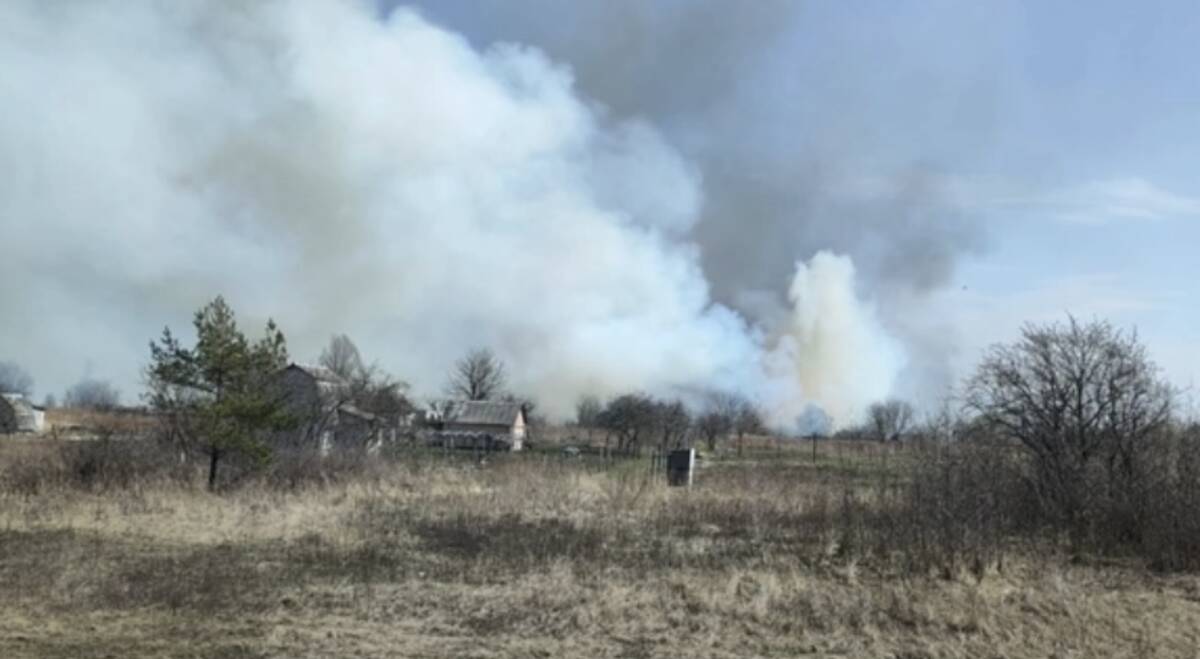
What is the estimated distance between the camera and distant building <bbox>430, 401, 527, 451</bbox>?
77625mm

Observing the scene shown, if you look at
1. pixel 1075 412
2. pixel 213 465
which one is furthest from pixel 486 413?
pixel 1075 412

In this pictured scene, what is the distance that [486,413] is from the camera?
82.3m

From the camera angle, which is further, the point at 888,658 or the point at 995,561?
the point at 995,561

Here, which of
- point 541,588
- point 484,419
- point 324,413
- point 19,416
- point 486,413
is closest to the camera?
point 541,588

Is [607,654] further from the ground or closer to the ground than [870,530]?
closer to the ground

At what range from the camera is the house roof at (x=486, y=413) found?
265ft

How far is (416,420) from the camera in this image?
53281 millimetres

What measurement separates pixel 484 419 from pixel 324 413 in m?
48.3

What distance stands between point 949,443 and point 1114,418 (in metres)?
2.96

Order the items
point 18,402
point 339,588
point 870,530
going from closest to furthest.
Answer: point 339,588
point 870,530
point 18,402

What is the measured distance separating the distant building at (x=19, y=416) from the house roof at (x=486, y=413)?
31223mm

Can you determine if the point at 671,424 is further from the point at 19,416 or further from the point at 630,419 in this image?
the point at 19,416

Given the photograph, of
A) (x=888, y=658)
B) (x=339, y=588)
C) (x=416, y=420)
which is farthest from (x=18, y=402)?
(x=888, y=658)

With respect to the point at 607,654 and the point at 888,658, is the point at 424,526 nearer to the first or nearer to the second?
the point at 607,654
